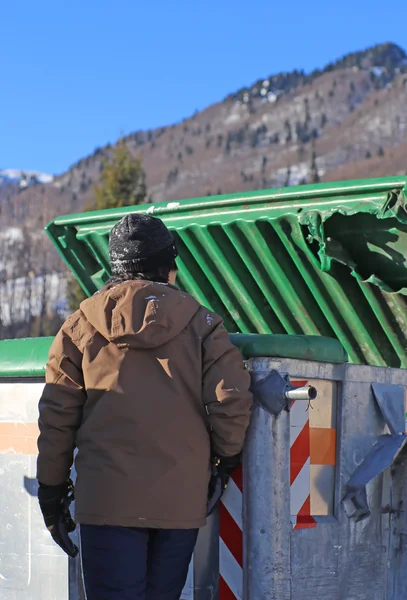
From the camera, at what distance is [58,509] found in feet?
10.0

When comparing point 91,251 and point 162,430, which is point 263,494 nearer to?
point 162,430

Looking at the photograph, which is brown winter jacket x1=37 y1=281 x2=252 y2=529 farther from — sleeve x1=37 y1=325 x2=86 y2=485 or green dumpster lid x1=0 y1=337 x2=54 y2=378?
green dumpster lid x1=0 y1=337 x2=54 y2=378

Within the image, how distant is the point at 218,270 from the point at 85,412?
2442mm

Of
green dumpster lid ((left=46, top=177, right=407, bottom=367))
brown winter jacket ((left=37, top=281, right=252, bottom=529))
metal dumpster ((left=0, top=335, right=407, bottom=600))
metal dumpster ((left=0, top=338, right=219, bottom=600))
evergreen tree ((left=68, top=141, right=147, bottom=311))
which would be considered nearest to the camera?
brown winter jacket ((left=37, top=281, right=252, bottom=529))

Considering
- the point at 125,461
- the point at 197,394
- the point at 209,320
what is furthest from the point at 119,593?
the point at 209,320

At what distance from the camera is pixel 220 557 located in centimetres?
313

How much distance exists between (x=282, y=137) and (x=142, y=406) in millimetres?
159023

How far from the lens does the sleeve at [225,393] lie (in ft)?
9.41

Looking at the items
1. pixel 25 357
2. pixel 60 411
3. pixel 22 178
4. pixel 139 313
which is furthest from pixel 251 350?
pixel 22 178

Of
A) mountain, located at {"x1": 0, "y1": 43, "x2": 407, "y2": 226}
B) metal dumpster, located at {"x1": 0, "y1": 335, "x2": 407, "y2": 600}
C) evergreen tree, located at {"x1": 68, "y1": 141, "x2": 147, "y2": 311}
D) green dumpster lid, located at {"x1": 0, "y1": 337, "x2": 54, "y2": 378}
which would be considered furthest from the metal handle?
mountain, located at {"x1": 0, "y1": 43, "x2": 407, "y2": 226}

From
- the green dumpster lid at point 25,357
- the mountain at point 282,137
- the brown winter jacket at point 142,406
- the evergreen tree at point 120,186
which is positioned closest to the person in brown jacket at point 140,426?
the brown winter jacket at point 142,406

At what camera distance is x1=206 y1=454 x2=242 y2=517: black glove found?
298cm

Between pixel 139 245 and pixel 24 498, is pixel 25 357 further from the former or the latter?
pixel 139 245

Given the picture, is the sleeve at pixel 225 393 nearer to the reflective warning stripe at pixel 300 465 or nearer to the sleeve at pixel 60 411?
the reflective warning stripe at pixel 300 465
